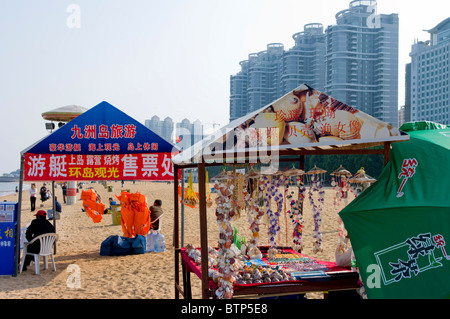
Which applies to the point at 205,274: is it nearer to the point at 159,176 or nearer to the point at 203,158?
the point at 203,158

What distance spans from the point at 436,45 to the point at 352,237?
3622 inches

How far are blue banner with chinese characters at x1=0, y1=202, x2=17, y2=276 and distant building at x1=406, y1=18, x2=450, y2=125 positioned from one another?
78.6 m

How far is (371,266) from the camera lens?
13.4 feet

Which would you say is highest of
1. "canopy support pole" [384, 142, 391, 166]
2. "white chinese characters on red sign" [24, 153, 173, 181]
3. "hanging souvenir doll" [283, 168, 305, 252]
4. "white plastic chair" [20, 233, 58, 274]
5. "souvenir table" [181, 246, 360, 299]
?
"canopy support pole" [384, 142, 391, 166]

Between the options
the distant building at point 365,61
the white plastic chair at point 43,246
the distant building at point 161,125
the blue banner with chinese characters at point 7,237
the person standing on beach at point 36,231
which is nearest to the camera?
the blue banner with chinese characters at point 7,237

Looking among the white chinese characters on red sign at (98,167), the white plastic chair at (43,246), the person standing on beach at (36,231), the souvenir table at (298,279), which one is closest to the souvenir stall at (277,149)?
the souvenir table at (298,279)

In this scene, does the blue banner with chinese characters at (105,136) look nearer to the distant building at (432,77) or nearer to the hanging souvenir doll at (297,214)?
the hanging souvenir doll at (297,214)

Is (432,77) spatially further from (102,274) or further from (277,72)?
(102,274)

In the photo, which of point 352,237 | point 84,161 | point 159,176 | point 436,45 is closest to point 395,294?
point 352,237

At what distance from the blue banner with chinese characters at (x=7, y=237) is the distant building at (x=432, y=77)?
258ft

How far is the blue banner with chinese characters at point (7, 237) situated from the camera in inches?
327

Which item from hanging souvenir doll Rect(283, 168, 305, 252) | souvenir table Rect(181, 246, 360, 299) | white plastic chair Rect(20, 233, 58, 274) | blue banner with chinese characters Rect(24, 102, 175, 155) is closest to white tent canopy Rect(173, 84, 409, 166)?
souvenir table Rect(181, 246, 360, 299)

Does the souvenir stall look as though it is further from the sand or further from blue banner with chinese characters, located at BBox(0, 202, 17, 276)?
blue banner with chinese characters, located at BBox(0, 202, 17, 276)

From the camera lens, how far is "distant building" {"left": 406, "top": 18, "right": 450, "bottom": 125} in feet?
251
